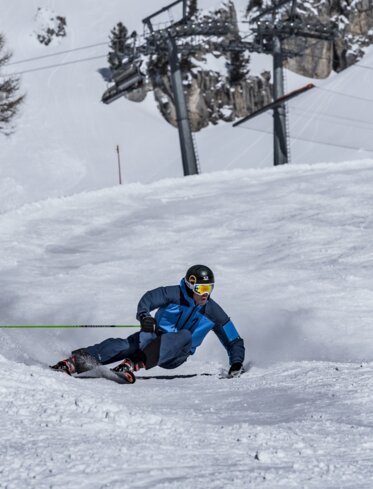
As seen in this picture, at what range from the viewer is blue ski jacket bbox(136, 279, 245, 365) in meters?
7.36

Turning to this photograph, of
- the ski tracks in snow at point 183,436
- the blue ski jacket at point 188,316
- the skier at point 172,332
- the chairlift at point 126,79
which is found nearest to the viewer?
the ski tracks in snow at point 183,436

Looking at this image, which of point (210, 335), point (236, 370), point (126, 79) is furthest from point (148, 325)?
point (126, 79)

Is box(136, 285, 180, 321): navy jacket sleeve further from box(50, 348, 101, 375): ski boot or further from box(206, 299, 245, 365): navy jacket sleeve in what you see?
box(50, 348, 101, 375): ski boot

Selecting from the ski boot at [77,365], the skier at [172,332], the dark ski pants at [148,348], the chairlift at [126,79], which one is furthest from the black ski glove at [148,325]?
the chairlift at [126,79]

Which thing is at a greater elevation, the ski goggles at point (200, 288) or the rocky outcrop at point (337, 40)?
the ski goggles at point (200, 288)

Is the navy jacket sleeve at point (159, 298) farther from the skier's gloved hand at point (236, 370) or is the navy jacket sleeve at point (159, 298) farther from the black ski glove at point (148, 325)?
the skier's gloved hand at point (236, 370)

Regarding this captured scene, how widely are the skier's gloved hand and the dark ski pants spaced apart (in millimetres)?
482

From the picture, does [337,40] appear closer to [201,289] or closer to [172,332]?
[201,289]

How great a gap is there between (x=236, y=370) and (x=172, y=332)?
0.73m

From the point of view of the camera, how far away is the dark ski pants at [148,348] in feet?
22.9

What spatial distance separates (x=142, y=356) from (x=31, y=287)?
222 inches

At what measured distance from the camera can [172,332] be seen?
23.6 feet

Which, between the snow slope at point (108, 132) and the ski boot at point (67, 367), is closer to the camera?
the ski boot at point (67, 367)

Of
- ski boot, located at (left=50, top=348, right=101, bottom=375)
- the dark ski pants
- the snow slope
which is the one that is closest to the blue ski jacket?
the dark ski pants
